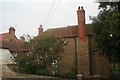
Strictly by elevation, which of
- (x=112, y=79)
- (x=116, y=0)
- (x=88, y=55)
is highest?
(x=116, y=0)

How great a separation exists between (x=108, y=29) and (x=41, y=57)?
40.2 feet

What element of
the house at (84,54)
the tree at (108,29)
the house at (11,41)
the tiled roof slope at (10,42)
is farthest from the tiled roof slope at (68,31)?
the tree at (108,29)

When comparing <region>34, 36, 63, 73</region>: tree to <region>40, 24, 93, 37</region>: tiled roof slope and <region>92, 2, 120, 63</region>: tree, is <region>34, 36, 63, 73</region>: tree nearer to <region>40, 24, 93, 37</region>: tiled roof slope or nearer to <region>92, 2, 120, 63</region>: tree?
<region>40, 24, 93, 37</region>: tiled roof slope

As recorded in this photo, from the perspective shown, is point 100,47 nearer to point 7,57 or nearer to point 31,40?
point 31,40

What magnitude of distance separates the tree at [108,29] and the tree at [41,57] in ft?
24.5

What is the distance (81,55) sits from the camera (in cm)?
4022

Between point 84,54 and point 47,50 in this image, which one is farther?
point 84,54

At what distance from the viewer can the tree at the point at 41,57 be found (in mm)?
35812

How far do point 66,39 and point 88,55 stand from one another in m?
4.71

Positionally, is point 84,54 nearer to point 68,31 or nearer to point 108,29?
point 68,31

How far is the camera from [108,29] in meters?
26.2

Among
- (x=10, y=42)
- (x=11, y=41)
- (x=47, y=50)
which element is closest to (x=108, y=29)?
(x=47, y=50)

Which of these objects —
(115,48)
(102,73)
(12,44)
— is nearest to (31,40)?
(102,73)

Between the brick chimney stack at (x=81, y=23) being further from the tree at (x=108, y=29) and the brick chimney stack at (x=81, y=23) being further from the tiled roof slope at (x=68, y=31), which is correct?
the tree at (x=108, y=29)
